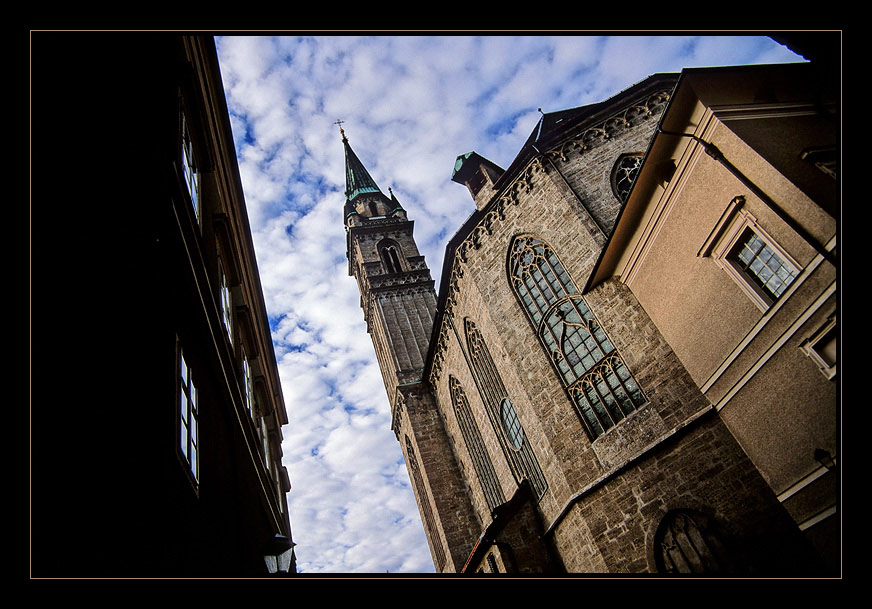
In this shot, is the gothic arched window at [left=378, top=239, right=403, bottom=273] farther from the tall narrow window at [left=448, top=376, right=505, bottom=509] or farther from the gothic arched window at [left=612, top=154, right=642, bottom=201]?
the gothic arched window at [left=612, top=154, right=642, bottom=201]

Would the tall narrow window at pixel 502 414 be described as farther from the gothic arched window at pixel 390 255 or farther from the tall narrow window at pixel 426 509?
the gothic arched window at pixel 390 255

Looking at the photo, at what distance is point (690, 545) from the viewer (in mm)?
9484

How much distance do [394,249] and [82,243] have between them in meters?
32.2

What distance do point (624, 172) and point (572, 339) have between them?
4485 mm

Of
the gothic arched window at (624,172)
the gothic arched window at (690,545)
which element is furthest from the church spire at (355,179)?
the gothic arched window at (690,545)

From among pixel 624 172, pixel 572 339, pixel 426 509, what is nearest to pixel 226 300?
pixel 572 339

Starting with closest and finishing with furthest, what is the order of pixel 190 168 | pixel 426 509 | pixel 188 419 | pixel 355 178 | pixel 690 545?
1. pixel 188 419
2. pixel 190 168
3. pixel 690 545
4. pixel 426 509
5. pixel 355 178

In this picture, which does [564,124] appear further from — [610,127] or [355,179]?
[355,179]

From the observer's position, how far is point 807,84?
7.23 m

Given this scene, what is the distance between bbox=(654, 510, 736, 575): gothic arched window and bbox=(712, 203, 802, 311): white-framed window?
15.0ft

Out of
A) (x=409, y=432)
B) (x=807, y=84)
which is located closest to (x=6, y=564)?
(x=807, y=84)

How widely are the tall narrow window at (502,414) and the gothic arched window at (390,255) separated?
17.4m

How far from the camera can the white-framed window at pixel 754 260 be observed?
22.5 ft

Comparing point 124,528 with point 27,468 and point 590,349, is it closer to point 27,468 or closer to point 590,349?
point 27,468
